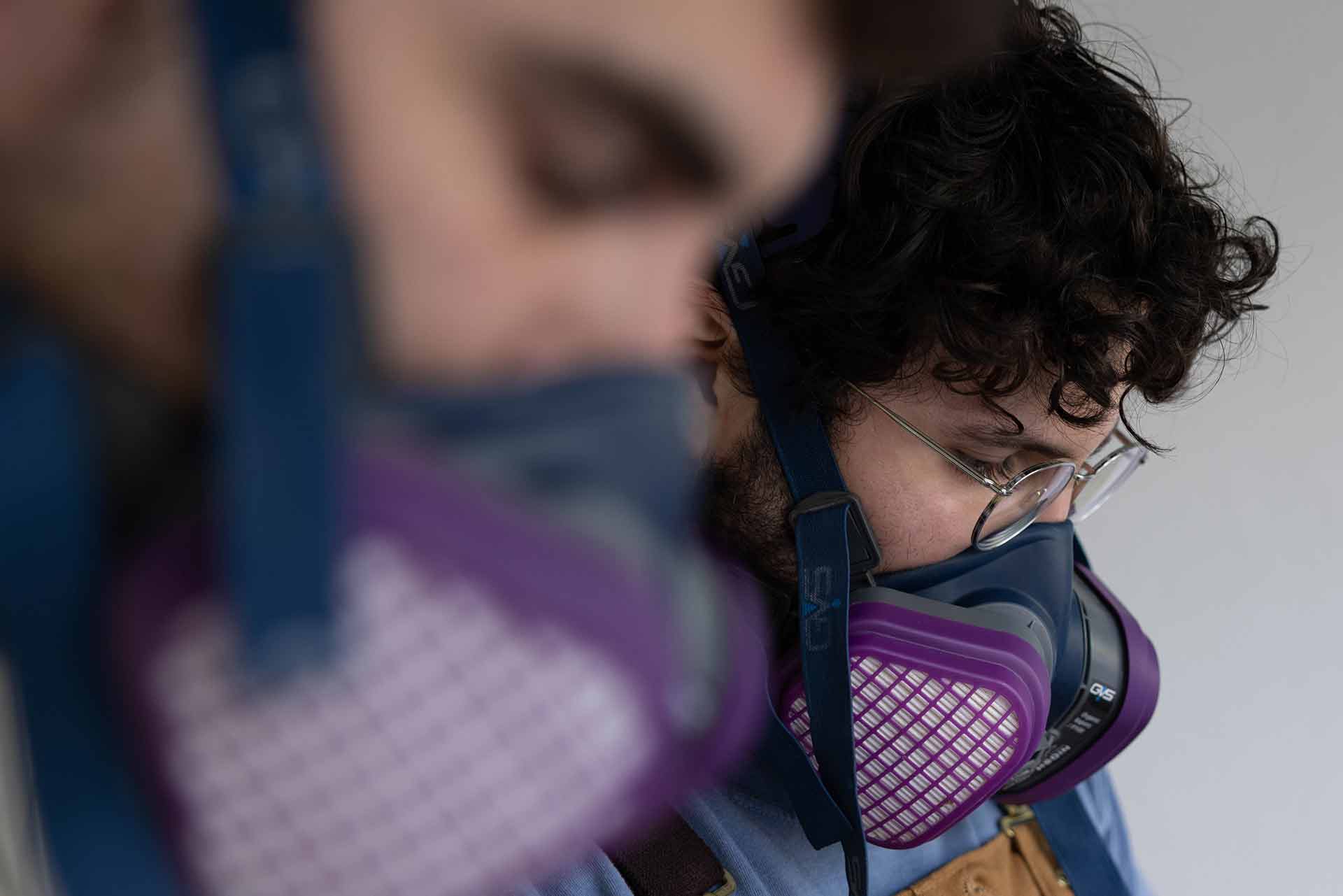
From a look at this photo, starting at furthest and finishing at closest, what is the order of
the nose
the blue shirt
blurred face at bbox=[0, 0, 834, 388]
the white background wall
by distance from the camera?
the white background wall → the nose → the blue shirt → blurred face at bbox=[0, 0, 834, 388]

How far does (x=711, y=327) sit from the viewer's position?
0.98m

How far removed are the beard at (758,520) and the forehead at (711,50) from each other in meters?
0.65

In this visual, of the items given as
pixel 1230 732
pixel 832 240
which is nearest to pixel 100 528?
pixel 832 240

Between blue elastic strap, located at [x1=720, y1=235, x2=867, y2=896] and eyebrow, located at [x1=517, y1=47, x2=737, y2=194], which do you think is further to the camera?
blue elastic strap, located at [x1=720, y1=235, x2=867, y2=896]

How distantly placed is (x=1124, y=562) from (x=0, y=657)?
1.81 meters

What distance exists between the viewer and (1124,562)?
5.94ft

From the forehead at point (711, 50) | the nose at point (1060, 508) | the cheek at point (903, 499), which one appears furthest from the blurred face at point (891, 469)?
the forehead at point (711, 50)

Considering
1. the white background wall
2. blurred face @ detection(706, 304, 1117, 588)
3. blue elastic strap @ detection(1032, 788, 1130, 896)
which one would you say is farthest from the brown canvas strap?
the white background wall

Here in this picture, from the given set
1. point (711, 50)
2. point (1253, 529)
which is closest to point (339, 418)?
point (711, 50)

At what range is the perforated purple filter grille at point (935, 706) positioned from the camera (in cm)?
94

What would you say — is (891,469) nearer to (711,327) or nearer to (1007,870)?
(711,327)

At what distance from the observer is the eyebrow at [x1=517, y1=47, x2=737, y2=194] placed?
0.28 metres

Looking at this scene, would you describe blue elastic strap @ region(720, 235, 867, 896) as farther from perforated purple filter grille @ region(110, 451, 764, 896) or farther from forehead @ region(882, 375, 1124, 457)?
perforated purple filter grille @ region(110, 451, 764, 896)

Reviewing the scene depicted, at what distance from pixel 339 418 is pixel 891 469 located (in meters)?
0.80
